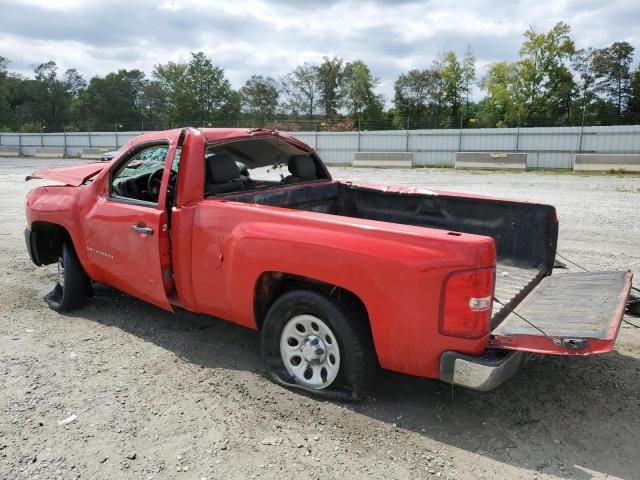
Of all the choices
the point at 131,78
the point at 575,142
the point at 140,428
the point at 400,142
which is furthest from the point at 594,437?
the point at 131,78

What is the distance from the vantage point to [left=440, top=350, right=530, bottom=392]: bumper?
2.79m

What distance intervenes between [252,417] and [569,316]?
208cm

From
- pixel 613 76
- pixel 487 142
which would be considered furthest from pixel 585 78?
pixel 487 142

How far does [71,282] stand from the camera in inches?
201

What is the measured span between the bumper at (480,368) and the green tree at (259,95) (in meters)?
70.3

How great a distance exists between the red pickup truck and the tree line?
29.4 m

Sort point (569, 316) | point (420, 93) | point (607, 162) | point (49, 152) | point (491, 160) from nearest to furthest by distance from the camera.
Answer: point (569, 316)
point (607, 162)
point (491, 160)
point (49, 152)
point (420, 93)

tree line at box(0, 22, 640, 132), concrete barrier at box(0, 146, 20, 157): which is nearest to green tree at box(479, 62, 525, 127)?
tree line at box(0, 22, 640, 132)

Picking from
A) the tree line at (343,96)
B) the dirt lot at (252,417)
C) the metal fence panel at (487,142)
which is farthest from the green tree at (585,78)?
the dirt lot at (252,417)

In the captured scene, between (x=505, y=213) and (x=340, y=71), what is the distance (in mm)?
71223

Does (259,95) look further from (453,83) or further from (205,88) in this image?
(453,83)

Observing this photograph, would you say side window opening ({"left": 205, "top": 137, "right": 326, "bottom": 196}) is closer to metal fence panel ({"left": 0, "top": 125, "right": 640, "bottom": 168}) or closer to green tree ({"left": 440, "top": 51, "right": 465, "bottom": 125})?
metal fence panel ({"left": 0, "top": 125, "right": 640, "bottom": 168})

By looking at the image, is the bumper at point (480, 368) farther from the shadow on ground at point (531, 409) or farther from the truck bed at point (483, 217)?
the truck bed at point (483, 217)

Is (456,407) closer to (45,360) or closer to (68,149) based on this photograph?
(45,360)
